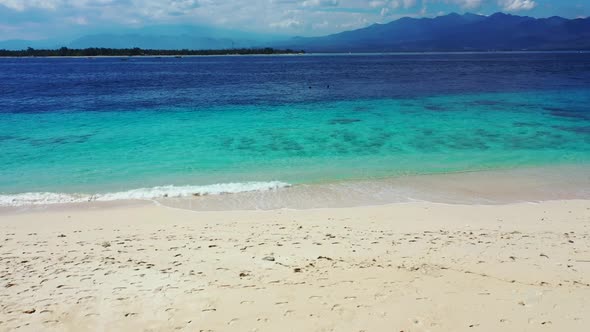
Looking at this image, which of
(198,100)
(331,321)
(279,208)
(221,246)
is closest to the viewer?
(331,321)

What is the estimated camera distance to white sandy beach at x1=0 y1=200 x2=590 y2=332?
549 centimetres

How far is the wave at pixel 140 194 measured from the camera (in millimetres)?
11625

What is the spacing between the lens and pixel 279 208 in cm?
1099

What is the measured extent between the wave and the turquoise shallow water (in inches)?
24.7

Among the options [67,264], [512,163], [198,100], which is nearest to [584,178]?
[512,163]

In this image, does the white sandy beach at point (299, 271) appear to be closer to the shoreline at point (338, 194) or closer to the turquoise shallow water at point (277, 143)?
the shoreline at point (338, 194)

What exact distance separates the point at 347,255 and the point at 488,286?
2.40m

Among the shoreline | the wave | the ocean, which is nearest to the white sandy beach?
the shoreline

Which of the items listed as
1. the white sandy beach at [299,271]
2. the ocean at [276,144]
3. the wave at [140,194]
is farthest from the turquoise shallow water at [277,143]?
the white sandy beach at [299,271]

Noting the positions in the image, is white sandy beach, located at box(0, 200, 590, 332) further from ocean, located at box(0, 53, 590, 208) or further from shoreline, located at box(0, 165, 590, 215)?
ocean, located at box(0, 53, 590, 208)

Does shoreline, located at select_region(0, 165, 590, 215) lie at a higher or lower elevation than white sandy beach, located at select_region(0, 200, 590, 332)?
lower

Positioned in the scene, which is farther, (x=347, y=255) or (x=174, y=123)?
(x=174, y=123)

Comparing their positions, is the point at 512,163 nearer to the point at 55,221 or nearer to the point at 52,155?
the point at 55,221

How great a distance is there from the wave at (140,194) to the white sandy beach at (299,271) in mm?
1388
